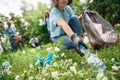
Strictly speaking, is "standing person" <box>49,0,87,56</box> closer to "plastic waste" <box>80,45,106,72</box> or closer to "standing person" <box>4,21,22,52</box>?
"plastic waste" <box>80,45,106,72</box>

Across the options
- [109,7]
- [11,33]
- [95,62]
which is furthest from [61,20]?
[109,7]

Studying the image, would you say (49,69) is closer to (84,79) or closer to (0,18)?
(84,79)

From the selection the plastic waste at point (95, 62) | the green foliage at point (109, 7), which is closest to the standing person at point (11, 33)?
the green foliage at point (109, 7)

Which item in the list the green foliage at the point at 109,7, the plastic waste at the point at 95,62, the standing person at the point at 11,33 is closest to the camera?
the plastic waste at the point at 95,62

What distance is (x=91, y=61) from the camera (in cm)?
439

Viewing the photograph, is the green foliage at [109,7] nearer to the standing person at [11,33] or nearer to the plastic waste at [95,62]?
the standing person at [11,33]

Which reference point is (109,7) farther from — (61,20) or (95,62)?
(95,62)

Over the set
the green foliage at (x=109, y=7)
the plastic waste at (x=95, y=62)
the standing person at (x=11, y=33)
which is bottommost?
the standing person at (x=11, y=33)

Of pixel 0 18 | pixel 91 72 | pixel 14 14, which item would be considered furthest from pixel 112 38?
pixel 14 14

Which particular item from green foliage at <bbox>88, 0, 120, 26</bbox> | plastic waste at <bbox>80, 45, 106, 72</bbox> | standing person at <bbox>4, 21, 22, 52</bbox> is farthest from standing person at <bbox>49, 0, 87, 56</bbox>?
green foliage at <bbox>88, 0, 120, 26</bbox>

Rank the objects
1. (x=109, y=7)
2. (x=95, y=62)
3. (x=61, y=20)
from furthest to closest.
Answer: (x=109, y=7), (x=61, y=20), (x=95, y=62)

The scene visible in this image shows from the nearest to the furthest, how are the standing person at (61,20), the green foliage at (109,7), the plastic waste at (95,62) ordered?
the plastic waste at (95,62)
the standing person at (61,20)
the green foliage at (109,7)

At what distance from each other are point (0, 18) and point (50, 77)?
1210 cm

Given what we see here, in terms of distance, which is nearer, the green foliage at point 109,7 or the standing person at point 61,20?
the standing person at point 61,20
